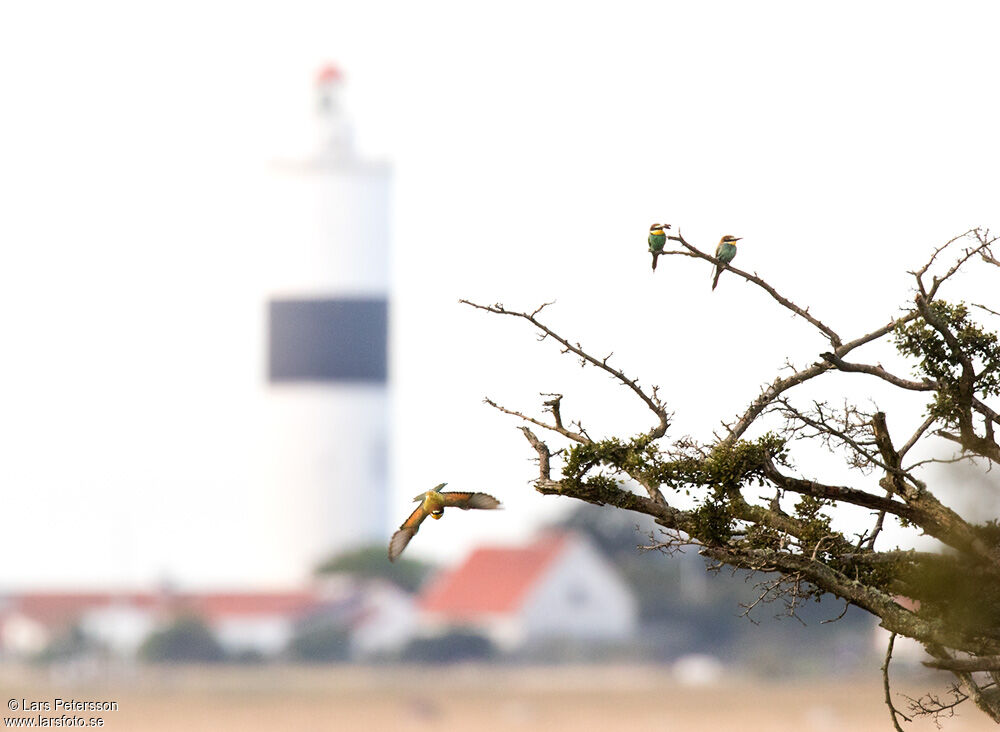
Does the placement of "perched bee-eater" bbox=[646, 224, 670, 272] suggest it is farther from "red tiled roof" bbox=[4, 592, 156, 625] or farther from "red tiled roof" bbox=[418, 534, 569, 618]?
"red tiled roof" bbox=[4, 592, 156, 625]

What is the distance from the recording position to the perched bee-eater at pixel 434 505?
14.3 m

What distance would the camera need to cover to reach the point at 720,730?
67750mm

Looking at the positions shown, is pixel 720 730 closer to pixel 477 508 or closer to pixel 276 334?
pixel 276 334

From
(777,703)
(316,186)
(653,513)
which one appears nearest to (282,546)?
(316,186)

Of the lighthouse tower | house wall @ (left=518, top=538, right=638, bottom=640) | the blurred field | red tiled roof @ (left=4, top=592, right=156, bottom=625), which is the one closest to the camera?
the blurred field

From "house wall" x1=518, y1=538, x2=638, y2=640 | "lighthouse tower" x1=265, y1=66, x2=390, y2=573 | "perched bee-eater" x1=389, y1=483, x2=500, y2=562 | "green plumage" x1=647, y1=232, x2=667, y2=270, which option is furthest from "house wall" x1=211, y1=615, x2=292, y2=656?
"green plumage" x1=647, y1=232, x2=667, y2=270

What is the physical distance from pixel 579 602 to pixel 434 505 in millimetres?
82280

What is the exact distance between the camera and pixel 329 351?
4267 inches

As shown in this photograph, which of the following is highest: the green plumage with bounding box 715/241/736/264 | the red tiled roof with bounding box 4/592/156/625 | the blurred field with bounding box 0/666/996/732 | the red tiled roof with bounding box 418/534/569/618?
the green plumage with bounding box 715/241/736/264

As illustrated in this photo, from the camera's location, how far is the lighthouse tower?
107438 mm

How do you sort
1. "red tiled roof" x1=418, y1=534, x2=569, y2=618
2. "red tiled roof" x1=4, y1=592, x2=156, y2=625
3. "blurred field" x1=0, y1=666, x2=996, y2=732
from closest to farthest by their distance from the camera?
"blurred field" x1=0, y1=666, x2=996, y2=732 → "red tiled roof" x1=418, y1=534, x2=569, y2=618 → "red tiled roof" x1=4, y1=592, x2=156, y2=625

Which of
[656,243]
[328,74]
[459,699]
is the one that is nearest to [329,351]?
[328,74]

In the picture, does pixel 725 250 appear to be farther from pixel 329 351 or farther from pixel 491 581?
pixel 329 351

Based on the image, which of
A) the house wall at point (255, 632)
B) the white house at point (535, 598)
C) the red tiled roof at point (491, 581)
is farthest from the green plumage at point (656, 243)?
the house wall at point (255, 632)
